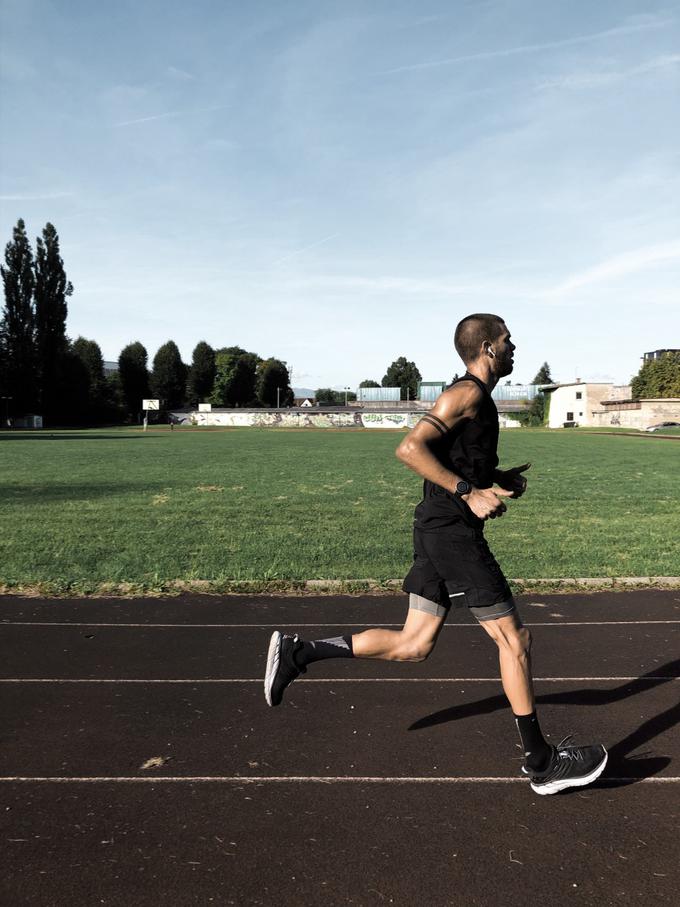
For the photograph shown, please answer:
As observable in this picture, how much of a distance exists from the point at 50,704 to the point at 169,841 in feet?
5.67

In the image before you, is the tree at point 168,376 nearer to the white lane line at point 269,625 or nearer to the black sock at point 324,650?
the white lane line at point 269,625

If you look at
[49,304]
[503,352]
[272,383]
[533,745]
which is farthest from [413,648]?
[272,383]

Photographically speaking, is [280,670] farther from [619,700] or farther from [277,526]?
[277,526]

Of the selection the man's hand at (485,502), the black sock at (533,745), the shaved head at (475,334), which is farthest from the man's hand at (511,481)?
the black sock at (533,745)

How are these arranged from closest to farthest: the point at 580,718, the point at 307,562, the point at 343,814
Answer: the point at 343,814 → the point at 580,718 → the point at 307,562

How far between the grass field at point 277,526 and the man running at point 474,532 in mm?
4074

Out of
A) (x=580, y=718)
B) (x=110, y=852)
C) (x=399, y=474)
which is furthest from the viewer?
(x=399, y=474)

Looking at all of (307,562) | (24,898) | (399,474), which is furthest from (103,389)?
(24,898)

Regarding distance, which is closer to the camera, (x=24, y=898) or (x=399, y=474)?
(x=24, y=898)

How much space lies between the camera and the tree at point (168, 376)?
10044 centimetres

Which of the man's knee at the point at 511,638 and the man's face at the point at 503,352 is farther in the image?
the man's face at the point at 503,352

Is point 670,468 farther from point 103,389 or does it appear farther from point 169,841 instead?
point 103,389

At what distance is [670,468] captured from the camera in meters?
22.5

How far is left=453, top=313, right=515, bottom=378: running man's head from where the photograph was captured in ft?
11.2
